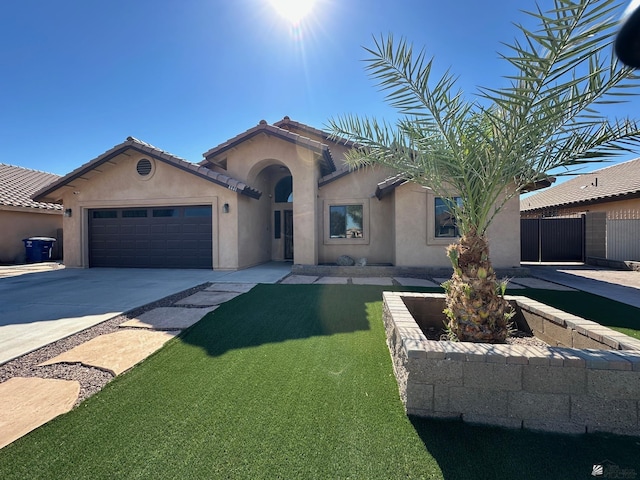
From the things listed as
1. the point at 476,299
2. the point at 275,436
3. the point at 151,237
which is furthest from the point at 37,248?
the point at 476,299

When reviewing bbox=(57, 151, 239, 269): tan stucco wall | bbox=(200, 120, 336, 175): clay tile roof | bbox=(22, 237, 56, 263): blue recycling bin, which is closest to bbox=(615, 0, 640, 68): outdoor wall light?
bbox=(200, 120, 336, 175): clay tile roof

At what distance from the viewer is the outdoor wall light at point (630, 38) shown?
133cm

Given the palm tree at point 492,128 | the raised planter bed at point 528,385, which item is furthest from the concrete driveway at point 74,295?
the palm tree at point 492,128

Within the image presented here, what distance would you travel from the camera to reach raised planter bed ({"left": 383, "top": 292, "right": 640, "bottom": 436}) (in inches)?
90.5

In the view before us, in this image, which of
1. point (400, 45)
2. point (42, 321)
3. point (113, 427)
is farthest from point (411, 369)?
point (42, 321)

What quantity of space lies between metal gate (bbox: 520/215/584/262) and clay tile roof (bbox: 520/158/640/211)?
114 inches

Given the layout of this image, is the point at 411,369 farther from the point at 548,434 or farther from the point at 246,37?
the point at 246,37

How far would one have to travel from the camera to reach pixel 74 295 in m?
7.20

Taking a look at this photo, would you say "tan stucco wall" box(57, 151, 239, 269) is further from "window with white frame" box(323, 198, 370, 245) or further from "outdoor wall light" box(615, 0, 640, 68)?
"outdoor wall light" box(615, 0, 640, 68)

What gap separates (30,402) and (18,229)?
19452 millimetres

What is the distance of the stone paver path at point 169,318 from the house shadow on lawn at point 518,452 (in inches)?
174

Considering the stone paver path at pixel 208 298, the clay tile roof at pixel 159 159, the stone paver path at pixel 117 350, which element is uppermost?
the clay tile roof at pixel 159 159

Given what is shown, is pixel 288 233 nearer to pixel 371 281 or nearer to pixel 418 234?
pixel 371 281

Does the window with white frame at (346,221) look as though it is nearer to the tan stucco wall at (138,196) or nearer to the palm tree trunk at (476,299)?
the tan stucco wall at (138,196)
